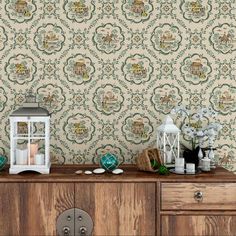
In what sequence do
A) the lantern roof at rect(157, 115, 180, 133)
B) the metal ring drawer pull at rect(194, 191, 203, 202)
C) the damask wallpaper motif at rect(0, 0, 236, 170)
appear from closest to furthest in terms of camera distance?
the metal ring drawer pull at rect(194, 191, 203, 202), the lantern roof at rect(157, 115, 180, 133), the damask wallpaper motif at rect(0, 0, 236, 170)

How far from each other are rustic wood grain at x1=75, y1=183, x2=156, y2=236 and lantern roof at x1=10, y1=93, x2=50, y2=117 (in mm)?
506

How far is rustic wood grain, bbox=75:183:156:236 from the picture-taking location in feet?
8.48

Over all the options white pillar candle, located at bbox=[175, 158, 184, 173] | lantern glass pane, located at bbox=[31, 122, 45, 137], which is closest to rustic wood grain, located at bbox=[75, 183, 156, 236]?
white pillar candle, located at bbox=[175, 158, 184, 173]

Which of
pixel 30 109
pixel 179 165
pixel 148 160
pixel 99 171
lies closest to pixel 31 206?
pixel 99 171

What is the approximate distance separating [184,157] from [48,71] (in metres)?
1.06

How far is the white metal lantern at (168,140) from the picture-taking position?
9.37 ft

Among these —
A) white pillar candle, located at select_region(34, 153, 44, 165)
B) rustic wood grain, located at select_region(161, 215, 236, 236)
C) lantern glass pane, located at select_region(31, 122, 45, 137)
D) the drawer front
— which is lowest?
rustic wood grain, located at select_region(161, 215, 236, 236)

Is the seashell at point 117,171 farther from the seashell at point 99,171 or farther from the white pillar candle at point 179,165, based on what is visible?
the white pillar candle at point 179,165

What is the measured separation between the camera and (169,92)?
10.1 ft

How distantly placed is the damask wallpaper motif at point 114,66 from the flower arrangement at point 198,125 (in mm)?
76

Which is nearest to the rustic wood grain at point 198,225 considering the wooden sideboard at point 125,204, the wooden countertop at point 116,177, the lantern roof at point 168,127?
the wooden sideboard at point 125,204

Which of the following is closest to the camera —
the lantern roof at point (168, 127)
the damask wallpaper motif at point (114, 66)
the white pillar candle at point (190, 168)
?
the white pillar candle at point (190, 168)

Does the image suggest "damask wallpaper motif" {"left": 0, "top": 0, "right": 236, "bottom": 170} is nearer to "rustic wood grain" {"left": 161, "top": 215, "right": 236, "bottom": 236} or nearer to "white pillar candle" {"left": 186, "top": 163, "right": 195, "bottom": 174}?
"white pillar candle" {"left": 186, "top": 163, "right": 195, "bottom": 174}

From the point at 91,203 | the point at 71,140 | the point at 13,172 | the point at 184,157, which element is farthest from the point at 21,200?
the point at 184,157
